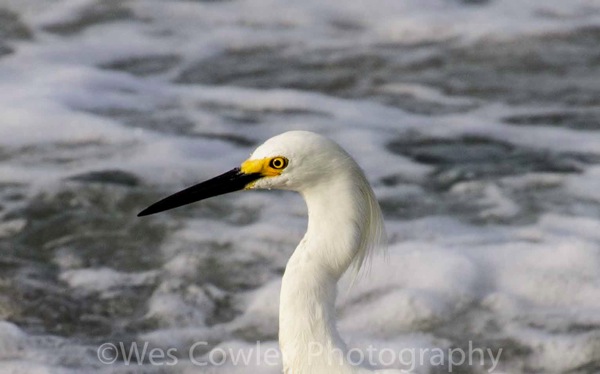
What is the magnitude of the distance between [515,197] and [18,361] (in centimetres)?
310

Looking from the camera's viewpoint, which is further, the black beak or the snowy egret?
the black beak

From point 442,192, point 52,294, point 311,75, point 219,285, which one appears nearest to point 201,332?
point 219,285

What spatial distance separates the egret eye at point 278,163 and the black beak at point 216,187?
7 cm

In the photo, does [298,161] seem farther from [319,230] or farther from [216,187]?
[216,187]

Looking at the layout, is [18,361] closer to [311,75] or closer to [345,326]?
[345,326]

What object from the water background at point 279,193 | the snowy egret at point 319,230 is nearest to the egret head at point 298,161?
the snowy egret at point 319,230

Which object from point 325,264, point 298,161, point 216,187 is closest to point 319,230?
point 325,264

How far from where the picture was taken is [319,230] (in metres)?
3.53

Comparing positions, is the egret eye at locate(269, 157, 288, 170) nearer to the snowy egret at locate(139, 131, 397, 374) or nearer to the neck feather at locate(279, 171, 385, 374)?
the snowy egret at locate(139, 131, 397, 374)

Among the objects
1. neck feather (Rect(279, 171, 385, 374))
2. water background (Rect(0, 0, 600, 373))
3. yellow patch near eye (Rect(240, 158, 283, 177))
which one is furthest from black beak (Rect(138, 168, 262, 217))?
water background (Rect(0, 0, 600, 373))

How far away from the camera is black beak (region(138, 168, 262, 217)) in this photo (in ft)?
12.0

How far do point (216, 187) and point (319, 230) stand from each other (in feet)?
1.38

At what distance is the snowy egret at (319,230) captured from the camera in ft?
11.5

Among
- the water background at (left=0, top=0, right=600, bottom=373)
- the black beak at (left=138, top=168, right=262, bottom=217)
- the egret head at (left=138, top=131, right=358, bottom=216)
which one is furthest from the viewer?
the water background at (left=0, top=0, right=600, bottom=373)
